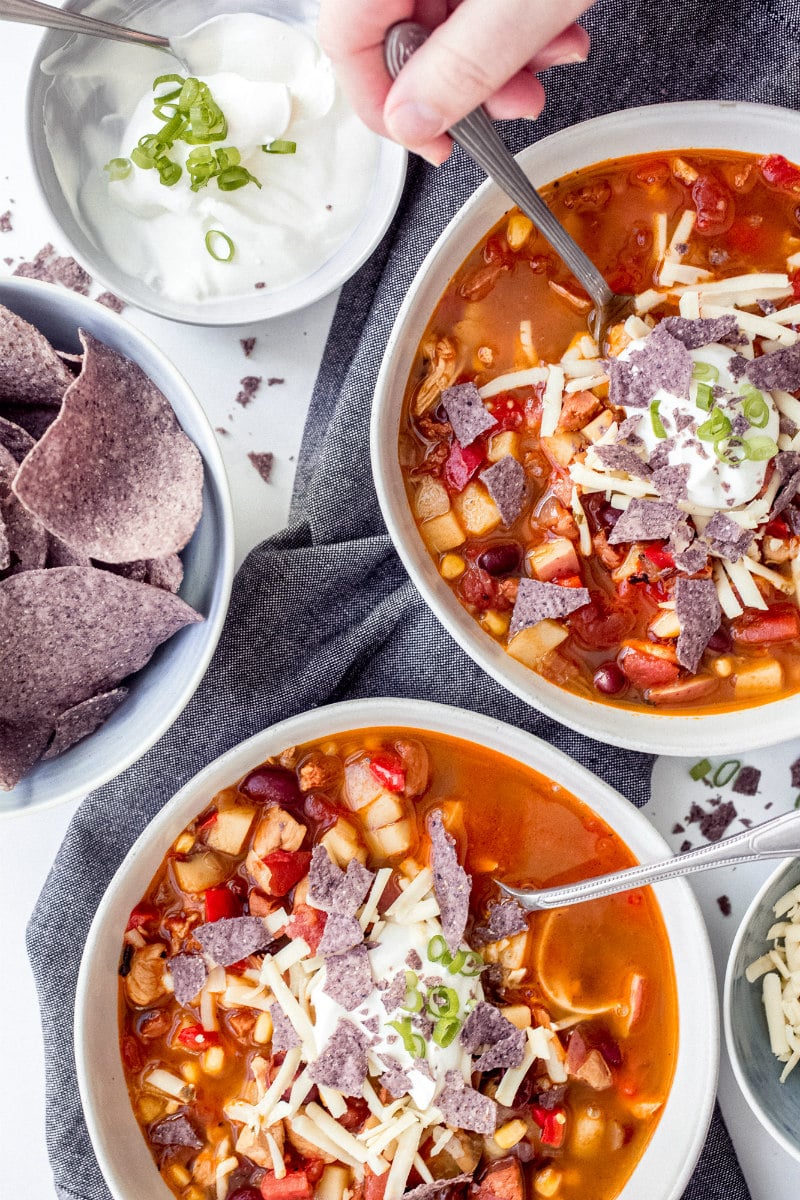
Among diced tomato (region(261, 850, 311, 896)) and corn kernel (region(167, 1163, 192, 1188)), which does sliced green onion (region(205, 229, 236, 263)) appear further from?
corn kernel (region(167, 1163, 192, 1188))

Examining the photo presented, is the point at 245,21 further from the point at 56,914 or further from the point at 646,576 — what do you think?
the point at 56,914

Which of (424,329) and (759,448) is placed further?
(424,329)

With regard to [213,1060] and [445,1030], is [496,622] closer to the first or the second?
[445,1030]

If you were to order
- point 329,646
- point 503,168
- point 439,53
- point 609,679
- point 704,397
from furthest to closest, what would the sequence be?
point 329,646, point 609,679, point 704,397, point 503,168, point 439,53

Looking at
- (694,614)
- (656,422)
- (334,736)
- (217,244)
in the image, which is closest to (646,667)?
(694,614)

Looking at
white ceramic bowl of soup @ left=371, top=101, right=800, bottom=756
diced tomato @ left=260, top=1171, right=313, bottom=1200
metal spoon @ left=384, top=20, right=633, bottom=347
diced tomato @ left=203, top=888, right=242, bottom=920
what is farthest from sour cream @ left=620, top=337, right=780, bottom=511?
diced tomato @ left=260, top=1171, right=313, bottom=1200

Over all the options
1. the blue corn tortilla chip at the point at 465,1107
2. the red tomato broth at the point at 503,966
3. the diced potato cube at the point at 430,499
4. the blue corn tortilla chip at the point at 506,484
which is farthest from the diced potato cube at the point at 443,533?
the blue corn tortilla chip at the point at 465,1107

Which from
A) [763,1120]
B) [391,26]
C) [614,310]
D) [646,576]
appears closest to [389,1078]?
[763,1120]
